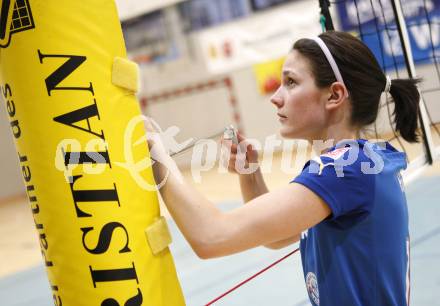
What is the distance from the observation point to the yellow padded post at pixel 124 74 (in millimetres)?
1208

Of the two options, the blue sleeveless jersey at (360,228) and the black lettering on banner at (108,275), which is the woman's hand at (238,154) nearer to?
the blue sleeveless jersey at (360,228)

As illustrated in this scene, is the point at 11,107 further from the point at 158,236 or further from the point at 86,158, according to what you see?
the point at 158,236

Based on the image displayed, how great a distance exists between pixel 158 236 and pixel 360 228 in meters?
0.44

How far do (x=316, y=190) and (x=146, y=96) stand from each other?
8.15 metres

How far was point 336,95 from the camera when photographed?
1.30 m

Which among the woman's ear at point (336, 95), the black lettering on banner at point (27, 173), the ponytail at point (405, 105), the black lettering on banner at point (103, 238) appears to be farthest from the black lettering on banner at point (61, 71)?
the ponytail at point (405, 105)

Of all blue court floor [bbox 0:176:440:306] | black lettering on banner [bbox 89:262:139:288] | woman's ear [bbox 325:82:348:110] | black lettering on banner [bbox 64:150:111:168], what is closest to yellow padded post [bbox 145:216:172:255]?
black lettering on banner [bbox 89:262:139:288]

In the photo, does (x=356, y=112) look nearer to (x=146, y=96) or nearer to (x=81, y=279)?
(x=81, y=279)

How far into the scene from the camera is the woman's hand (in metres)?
1.60

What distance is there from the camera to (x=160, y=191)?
122 cm

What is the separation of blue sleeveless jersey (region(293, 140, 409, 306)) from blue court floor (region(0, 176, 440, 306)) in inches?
52.8

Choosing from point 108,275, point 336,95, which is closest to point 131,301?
point 108,275

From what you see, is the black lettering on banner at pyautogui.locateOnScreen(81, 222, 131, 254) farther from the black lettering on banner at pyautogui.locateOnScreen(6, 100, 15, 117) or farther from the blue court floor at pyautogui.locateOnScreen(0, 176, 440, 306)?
the blue court floor at pyautogui.locateOnScreen(0, 176, 440, 306)

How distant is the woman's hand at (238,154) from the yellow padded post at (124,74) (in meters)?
0.41
